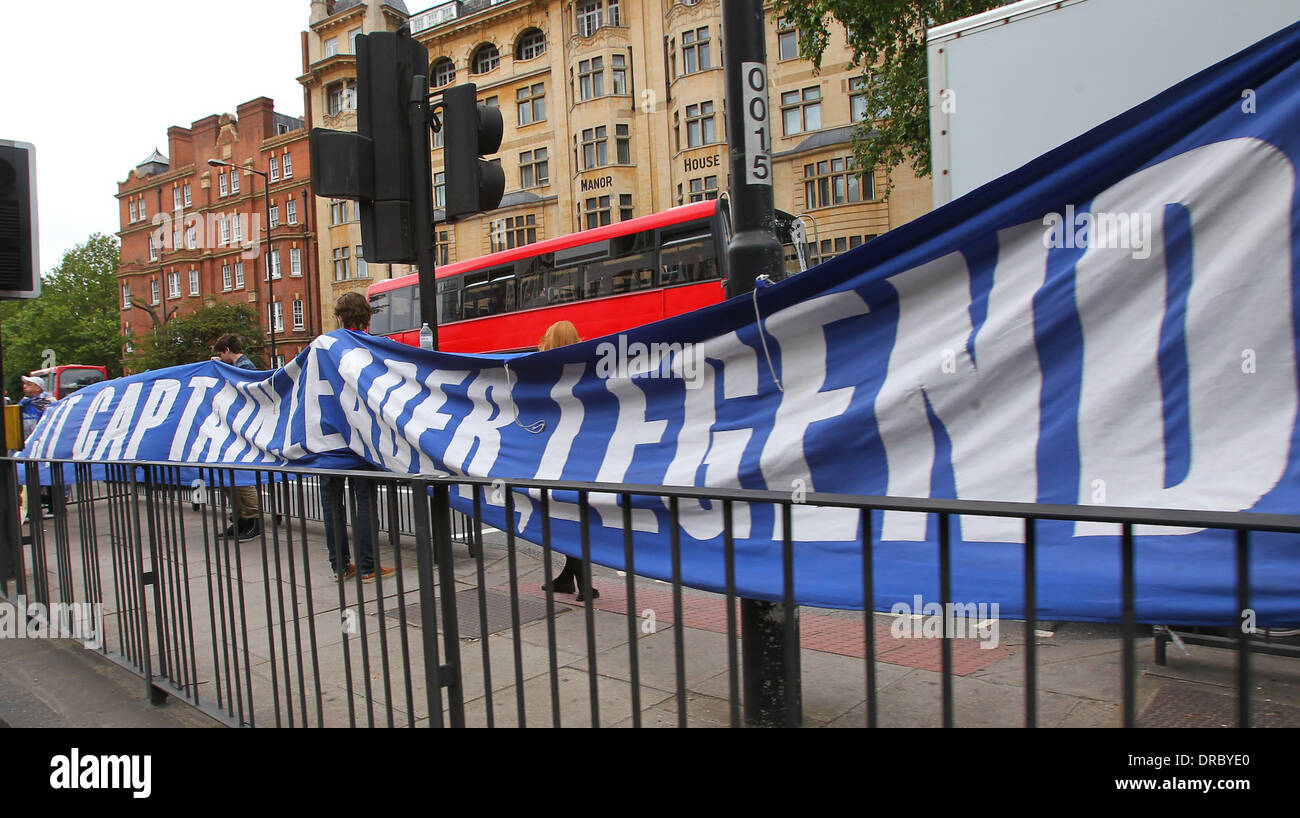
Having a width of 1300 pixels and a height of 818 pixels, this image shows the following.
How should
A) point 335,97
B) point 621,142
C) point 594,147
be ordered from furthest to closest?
point 335,97 → point 594,147 → point 621,142

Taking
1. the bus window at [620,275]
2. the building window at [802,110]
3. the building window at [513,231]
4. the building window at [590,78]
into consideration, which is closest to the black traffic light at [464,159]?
the bus window at [620,275]

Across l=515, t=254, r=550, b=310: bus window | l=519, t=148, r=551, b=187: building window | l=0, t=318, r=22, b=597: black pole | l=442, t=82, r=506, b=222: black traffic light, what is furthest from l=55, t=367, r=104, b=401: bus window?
l=442, t=82, r=506, b=222: black traffic light

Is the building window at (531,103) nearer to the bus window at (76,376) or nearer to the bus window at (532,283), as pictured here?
the bus window at (532,283)

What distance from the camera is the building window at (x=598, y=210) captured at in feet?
121

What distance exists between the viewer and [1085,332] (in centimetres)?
221

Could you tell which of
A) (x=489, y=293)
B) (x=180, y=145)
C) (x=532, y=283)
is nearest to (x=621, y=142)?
(x=489, y=293)

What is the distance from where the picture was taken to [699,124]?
3397cm

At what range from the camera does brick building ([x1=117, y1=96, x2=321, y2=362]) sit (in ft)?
169

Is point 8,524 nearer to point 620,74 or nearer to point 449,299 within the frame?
point 449,299

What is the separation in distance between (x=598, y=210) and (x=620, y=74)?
19.5 feet

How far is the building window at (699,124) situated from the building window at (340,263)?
76.4 feet

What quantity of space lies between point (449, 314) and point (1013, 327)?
2231 cm
